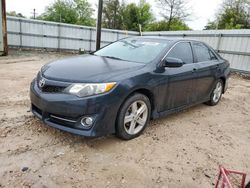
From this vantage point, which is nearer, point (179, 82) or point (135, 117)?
point (135, 117)

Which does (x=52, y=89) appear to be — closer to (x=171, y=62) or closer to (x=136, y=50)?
(x=136, y=50)

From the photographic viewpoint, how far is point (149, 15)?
34656mm

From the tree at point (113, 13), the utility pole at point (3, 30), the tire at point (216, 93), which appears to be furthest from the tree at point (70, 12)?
the tire at point (216, 93)

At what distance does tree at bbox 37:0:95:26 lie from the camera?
34469mm

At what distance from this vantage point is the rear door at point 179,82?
3.71 meters

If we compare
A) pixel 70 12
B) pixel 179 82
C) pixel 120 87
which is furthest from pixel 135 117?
pixel 70 12

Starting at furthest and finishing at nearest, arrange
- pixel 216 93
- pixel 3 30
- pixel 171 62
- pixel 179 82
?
1. pixel 3 30
2. pixel 216 93
3. pixel 179 82
4. pixel 171 62

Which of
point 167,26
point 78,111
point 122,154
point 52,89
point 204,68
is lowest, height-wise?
point 122,154

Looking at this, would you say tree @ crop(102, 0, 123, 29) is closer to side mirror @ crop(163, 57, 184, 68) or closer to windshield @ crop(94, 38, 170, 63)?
windshield @ crop(94, 38, 170, 63)

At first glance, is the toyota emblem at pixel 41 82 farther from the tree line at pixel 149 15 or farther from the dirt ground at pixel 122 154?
the tree line at pixel 149 15

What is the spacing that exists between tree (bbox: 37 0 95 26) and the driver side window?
32.1m

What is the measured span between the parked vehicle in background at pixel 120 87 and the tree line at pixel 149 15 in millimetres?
25131

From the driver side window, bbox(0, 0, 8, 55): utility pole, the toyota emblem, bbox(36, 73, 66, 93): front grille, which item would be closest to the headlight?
bbox(36, 73, 66, 93): front grille

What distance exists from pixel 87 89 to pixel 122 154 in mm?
920
